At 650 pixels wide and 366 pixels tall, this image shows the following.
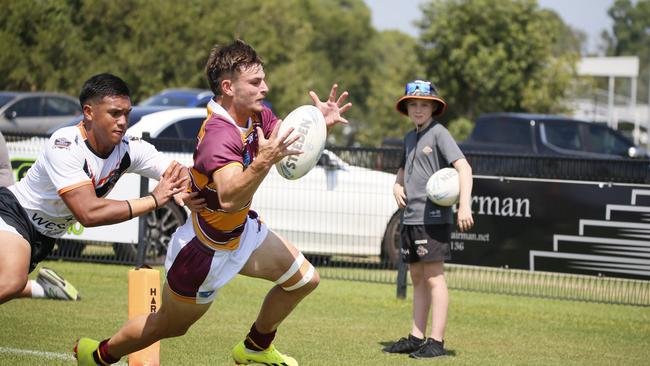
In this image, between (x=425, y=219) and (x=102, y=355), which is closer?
(x=102, y=355)

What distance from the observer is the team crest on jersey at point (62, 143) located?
21.3 ft

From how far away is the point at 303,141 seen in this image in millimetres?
6125

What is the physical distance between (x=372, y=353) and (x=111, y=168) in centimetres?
295

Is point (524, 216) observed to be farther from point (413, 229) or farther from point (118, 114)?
point (118, 114)

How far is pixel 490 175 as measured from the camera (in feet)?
38.5

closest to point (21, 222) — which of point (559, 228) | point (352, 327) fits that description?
point (352, 327)

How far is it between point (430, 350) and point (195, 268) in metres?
2.78

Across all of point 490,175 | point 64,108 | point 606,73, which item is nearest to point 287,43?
point 606,73

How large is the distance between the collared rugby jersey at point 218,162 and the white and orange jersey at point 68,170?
0.70 metres

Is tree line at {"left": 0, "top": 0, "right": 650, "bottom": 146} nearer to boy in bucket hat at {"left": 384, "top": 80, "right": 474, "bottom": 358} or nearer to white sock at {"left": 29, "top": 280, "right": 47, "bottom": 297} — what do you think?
white sock at {"left": 29, "top": 280, "right": 47, "bottom": 297}

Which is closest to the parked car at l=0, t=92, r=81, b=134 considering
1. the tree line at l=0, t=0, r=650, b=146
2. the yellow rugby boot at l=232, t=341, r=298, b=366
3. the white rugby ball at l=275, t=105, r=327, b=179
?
the tree line at l=0, t=0, r=650, b=146

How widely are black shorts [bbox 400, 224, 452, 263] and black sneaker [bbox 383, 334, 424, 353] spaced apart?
66cm

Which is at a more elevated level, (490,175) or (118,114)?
(118,114)

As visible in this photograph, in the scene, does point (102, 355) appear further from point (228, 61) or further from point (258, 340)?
point (228, 61)
